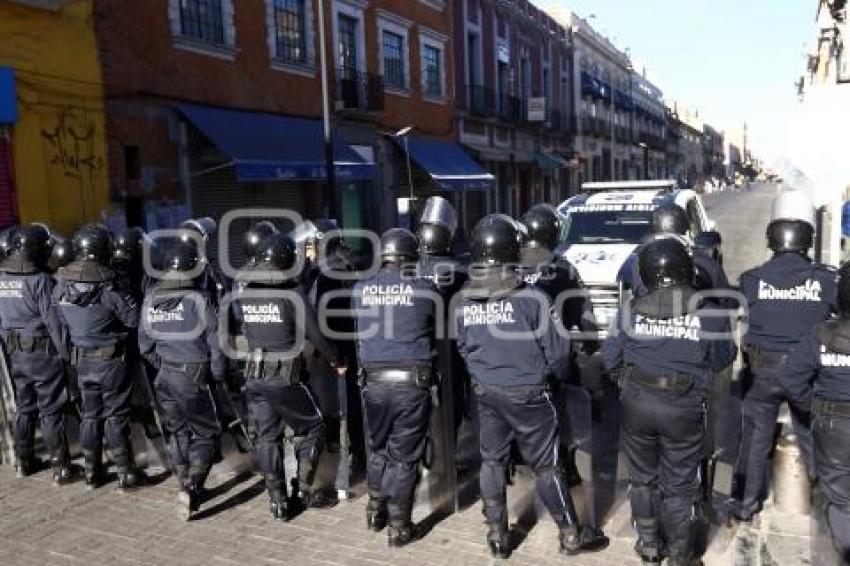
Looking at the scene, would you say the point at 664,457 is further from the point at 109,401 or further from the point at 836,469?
the point at 109,401

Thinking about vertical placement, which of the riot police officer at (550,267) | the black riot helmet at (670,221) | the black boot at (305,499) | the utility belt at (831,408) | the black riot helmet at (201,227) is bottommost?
the black boot at (305,499)

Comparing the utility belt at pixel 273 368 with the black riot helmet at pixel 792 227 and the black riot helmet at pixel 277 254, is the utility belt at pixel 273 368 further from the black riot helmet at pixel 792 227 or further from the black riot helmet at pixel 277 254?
the black riot helmet at pixel 792 227

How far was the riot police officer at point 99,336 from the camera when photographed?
575cm

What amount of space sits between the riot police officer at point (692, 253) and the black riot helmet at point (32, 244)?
475 cm

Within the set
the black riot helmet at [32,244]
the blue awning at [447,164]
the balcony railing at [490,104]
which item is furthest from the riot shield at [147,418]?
the balcony railing at [490,104]

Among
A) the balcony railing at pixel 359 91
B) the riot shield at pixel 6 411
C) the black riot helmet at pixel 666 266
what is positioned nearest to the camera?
the black riot helmet at pixel 666 266

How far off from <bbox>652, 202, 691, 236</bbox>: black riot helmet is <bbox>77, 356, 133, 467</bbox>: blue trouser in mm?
4499

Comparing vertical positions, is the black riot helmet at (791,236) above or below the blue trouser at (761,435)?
above

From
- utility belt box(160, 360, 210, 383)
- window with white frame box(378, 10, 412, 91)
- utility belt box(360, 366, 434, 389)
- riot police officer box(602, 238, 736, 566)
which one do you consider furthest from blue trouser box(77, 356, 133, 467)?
window with white frame box(378, 10, 412, 91)

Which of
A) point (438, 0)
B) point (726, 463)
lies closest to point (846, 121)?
point (726, 463)

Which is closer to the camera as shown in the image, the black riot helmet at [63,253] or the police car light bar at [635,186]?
the black riot helmet at [63,253]

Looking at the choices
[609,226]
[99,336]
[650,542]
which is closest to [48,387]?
[99,336]

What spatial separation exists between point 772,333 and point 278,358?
10.5 ft

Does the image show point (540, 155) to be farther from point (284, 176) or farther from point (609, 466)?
point (609, 466)
